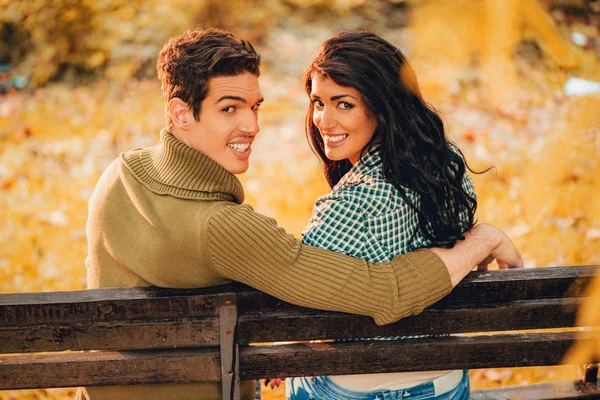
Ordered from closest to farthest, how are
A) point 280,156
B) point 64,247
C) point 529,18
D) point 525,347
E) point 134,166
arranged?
point 529,18 → point 525,347 → point 134,166 → point 64,247 → point 280,156

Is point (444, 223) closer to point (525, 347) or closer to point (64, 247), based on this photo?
point (525, 347)

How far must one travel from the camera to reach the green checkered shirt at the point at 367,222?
2061mm

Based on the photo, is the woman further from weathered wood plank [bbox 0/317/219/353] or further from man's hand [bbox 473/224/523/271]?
weathered wood plank [bbox 0/317/219/353]

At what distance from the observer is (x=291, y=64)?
8.41m

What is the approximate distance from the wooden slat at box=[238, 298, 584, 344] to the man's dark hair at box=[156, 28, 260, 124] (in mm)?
865

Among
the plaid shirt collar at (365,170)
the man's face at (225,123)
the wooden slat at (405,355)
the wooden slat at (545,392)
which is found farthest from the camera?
the wooden slat at (545,392)

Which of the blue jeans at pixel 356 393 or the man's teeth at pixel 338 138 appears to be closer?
the blue jeans at pixel 356 393

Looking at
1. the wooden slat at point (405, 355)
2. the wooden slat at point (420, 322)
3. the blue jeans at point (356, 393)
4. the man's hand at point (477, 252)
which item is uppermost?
the man's hand at point (477, 252)

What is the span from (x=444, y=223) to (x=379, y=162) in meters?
0.32

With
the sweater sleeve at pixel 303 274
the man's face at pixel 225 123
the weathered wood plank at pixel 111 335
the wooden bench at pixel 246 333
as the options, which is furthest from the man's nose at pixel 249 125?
the weathered wood plank at pixel 111 335

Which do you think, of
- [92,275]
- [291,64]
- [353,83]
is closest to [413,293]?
[353,83]

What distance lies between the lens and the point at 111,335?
1887 mm

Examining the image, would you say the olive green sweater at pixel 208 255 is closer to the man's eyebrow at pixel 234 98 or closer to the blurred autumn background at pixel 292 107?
the man's eyebrow at pixel 234 98

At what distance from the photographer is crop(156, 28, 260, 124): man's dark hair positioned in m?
2.36
